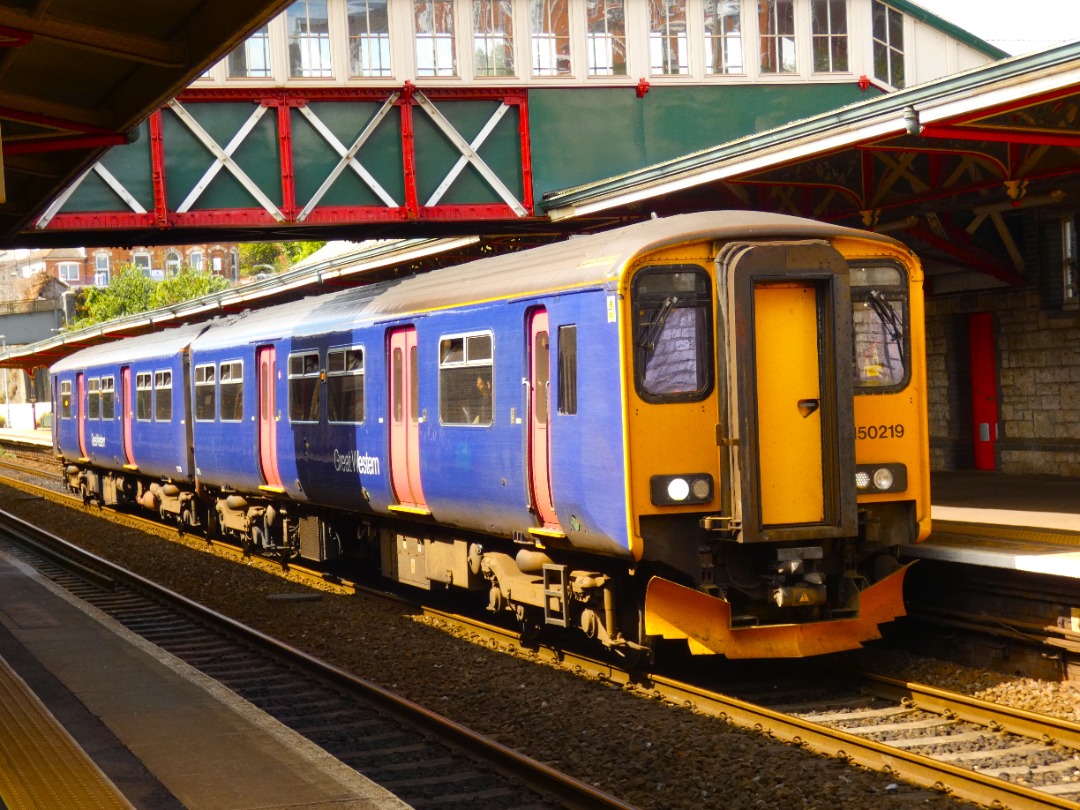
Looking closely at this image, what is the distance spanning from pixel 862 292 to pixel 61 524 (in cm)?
1831

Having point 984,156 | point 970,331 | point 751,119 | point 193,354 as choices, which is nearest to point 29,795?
point 984,156

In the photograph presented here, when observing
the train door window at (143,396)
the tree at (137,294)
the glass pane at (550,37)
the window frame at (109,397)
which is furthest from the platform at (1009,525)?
the tree at (137,294)

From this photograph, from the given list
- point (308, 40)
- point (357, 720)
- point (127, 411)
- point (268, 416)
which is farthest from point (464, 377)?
point (127, 411)

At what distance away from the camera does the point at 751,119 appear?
69.9 feet

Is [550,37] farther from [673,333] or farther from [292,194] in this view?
[673,333]

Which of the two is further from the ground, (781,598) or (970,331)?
(970,331)

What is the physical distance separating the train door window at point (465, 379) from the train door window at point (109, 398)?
1418 centimetres

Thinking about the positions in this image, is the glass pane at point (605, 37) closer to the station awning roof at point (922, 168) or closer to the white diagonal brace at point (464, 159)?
the white diagonal brace at point (464, 159)

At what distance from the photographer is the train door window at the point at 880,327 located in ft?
30.9

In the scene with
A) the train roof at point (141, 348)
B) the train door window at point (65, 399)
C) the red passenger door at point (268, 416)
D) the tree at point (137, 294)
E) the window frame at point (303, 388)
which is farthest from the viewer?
the tree at point (137, 294)

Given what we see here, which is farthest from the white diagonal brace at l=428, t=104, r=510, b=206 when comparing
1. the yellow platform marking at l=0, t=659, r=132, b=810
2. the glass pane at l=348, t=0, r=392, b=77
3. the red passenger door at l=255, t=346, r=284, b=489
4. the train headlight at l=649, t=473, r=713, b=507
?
the yellow platform marking at l=0, t=659, r=132, b=810

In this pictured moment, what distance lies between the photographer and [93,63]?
33.6 feet

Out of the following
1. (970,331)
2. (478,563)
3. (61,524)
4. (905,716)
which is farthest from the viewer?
(61,524)

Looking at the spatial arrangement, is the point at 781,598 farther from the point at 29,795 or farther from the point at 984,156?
the point at 984,156
